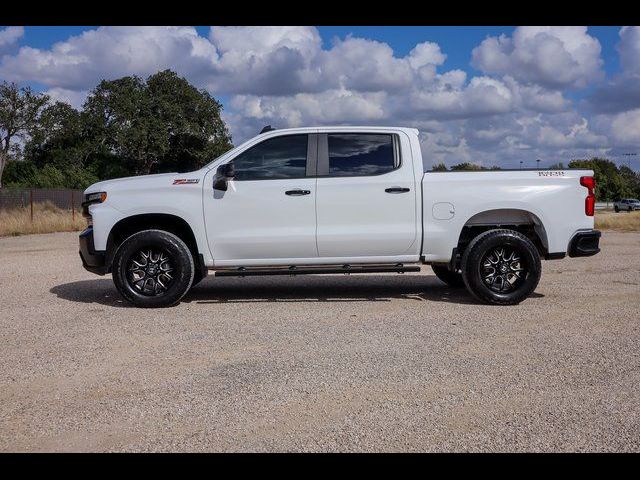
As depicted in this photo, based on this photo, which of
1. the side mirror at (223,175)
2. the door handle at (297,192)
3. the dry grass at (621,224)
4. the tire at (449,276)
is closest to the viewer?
the side mirror at (223,175)

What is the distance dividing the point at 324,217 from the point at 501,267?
2197 mm

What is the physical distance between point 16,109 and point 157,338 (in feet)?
151

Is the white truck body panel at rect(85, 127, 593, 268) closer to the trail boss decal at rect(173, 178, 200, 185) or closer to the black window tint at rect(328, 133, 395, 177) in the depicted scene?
the trail boss decal at rect(173, 178, 200, 185)

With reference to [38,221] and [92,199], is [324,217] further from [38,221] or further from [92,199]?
[38,221]

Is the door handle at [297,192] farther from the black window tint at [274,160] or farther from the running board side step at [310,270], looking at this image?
the running board side step at [310,270]

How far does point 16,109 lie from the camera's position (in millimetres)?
46812

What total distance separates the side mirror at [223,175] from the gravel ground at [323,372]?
1440 millimetres

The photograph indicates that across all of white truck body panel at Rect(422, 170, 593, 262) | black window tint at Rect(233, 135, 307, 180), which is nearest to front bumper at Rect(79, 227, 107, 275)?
black window tint at Rect(233, 135, 307, 180)

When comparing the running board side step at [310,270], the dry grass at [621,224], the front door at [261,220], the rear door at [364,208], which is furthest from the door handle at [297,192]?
the dry grass at [621,224]

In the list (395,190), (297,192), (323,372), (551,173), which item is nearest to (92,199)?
(297,192)

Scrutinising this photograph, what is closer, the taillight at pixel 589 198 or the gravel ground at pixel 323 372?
the gravel ground at pixel 323 372

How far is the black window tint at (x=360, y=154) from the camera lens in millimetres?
8039

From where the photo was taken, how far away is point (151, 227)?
8133 millimetres
